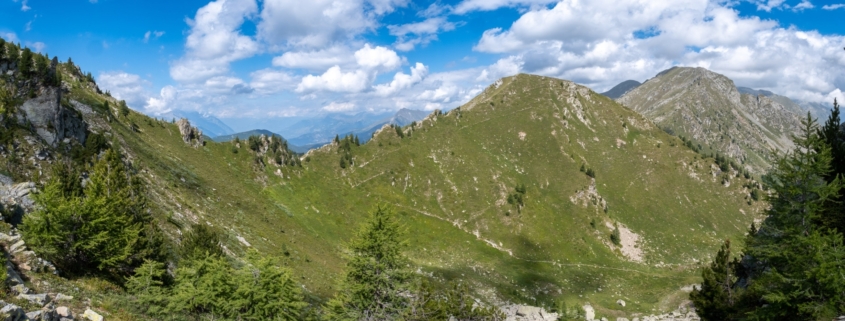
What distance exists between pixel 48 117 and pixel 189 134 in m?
34.8

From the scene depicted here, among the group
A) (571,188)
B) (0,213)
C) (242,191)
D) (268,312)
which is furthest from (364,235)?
(571,188)

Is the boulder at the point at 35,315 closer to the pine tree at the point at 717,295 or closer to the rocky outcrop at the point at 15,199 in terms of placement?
the rocky outcrop at the point at 15,199

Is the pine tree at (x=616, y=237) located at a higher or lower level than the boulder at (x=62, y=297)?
higher

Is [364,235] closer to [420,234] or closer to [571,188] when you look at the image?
[420,234]

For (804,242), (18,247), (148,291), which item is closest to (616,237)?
(804,242)

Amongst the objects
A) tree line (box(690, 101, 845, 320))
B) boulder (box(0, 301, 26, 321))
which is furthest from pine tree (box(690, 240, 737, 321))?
boulder (box(0, 301, 26, 321))

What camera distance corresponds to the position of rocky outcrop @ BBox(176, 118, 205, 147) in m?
80.2

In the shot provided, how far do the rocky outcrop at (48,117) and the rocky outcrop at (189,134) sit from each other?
95.9ft

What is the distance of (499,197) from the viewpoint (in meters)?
96.2

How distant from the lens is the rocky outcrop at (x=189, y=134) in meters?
80.2

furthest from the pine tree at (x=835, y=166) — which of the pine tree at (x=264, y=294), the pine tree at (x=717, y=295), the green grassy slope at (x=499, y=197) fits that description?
the green grassy slope at (x=499, y=197)

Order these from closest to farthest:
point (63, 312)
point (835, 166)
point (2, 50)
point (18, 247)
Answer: point (63, 312)
point (18, 247)
point (835, 166)
point (2, 50)

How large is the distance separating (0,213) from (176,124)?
2436 inches

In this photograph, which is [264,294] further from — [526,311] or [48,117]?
[48,117]
